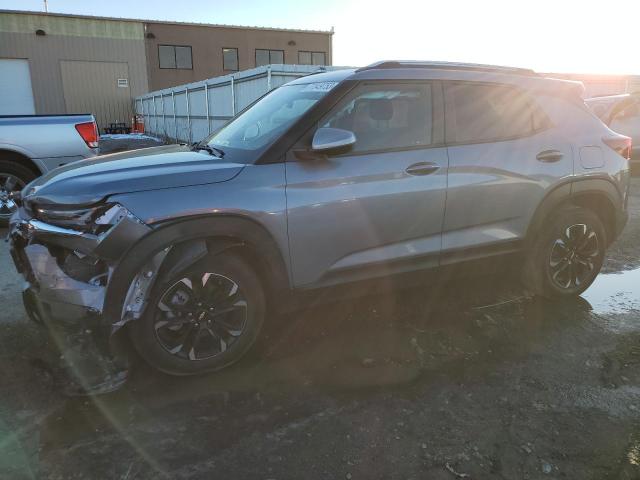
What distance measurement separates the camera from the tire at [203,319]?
109 inches

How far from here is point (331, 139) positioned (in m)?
2.95

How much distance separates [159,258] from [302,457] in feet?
4.22

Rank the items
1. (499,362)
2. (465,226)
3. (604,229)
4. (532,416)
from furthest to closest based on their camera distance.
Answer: (604,229) < (465,226) < (499,362) < (532,416)

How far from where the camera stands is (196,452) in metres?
2.33

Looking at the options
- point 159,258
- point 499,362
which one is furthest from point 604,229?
point 159,258

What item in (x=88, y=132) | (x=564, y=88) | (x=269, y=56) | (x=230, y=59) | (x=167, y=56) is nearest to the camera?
(x=564, y=88)

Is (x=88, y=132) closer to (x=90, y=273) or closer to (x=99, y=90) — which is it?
(x=90, y=273)

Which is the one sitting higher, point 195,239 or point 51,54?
point 51,54

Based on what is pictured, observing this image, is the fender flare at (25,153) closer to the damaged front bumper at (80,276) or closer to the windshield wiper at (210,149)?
the windshield wiper at (210,149)

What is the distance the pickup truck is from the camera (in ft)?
20.6

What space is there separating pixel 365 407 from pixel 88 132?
18.0 feet

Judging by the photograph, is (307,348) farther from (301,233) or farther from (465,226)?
(465,226)

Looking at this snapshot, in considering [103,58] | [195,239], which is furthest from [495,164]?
[103,58]

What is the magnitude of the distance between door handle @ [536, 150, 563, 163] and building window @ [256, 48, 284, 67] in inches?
1325
